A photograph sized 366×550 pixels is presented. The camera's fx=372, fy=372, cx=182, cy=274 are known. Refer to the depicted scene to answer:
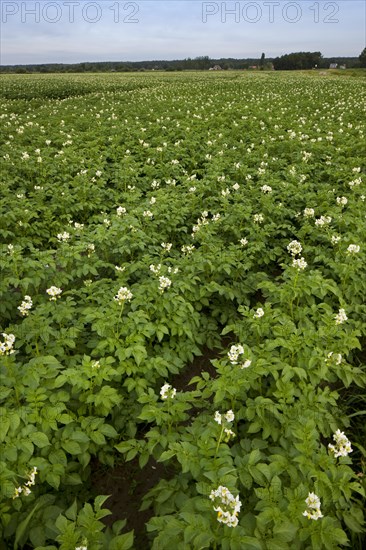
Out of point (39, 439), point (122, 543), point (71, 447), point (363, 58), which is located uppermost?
point (363, 58)

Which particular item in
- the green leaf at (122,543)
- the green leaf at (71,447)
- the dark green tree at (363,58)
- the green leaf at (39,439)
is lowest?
the green leaf at (122,543)

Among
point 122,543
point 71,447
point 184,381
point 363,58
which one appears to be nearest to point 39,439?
point 71,447

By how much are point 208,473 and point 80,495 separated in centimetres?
146

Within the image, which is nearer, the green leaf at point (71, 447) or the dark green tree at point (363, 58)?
the green leaf at point (71, 447)

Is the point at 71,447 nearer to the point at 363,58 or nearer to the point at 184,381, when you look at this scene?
the point at 184,381

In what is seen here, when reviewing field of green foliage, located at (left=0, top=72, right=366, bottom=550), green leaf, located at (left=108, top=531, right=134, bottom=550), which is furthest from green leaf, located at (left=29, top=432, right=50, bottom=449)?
green leaf, located at (left=108, top=531, right=134, bottom=550)

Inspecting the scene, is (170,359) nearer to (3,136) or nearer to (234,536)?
(234,536)

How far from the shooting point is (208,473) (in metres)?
2.40

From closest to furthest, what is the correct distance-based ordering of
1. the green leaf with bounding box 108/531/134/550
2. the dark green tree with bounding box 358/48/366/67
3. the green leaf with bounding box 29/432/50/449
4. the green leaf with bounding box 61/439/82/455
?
the green leaf with bounding box 108/531/134/550 < the green leaf with bounding box 29/432/50/449 < the green leaf with bounding box 61/439/82/455 < the dark green tree with bounding box 358/48/366/67

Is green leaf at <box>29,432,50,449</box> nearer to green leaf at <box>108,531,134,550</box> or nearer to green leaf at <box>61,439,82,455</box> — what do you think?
green leaf at <box>61,439,82,455</box>

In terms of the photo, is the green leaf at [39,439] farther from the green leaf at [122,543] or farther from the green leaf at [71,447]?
the green leaf at [122,543]

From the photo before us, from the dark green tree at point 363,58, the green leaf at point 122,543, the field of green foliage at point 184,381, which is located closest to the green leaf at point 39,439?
the field of green foliage at point 184,381

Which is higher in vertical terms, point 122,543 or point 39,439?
point 39,439

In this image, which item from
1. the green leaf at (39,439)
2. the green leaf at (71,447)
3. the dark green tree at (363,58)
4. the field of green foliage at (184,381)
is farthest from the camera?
the dark green tree at (363,58)
